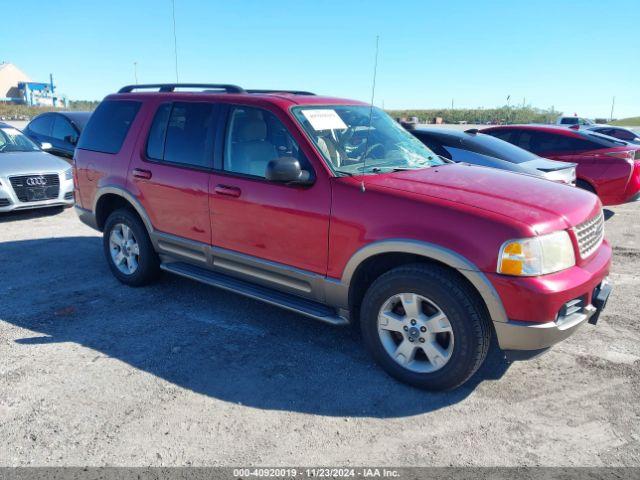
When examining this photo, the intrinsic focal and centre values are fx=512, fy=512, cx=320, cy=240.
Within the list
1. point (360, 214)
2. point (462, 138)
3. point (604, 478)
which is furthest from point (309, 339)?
point (462, 138)

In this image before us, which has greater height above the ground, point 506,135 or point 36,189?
point 506,135

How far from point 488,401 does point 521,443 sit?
1.42 feet

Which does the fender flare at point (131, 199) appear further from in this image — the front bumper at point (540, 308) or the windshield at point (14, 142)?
the windshield at point (14, 142)

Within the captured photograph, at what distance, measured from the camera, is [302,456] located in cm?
276

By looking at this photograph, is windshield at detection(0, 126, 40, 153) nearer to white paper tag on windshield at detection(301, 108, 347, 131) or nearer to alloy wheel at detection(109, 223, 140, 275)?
alloy wheel at detection(109, 223, 140, 275)

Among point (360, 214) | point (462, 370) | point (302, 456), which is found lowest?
point (302, 456)

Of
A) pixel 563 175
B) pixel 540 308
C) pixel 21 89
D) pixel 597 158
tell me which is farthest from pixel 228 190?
pixel 21 89

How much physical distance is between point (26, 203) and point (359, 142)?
21.0 feet

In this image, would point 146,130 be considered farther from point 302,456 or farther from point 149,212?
point 302,456

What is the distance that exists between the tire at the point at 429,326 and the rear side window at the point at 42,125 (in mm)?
10246

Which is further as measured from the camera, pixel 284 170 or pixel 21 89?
pixel 21 89

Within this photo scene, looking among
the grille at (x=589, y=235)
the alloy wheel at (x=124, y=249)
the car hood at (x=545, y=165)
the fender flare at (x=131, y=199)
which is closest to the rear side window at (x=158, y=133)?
the fender flare at (x=131, y=199)

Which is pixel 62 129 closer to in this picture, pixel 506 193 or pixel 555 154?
pixel 555 154

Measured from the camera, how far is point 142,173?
4.82m
